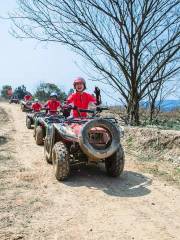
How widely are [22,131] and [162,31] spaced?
6203 millimetres

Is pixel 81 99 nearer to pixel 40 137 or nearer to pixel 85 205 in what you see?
pixel 40 137

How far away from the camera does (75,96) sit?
30.4ft

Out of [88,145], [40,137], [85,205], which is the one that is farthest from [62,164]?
[40,137]

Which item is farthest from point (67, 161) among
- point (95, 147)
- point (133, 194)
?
point (133, 194)

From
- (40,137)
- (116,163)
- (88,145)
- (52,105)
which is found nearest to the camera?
(88,145)

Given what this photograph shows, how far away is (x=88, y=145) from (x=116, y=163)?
2.50 feet

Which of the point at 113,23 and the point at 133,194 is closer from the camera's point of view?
the point at 133,194

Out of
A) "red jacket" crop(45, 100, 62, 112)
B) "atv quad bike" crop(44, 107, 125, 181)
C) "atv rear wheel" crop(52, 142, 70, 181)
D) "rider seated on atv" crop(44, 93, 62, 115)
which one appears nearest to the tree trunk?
"rider seated on atv" crop(44, 93, 62, 115)

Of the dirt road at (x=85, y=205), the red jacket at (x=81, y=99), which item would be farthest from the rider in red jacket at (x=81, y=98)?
the dirt road at (x=85, y=205)

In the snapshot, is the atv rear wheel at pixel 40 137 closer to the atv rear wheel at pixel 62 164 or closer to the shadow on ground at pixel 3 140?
the shadow on ground at pixel 3 140

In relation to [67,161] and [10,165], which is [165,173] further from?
[10,165]

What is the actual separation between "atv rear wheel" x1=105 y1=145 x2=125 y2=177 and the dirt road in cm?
14

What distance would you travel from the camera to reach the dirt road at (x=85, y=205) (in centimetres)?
516

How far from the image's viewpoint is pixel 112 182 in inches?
300
